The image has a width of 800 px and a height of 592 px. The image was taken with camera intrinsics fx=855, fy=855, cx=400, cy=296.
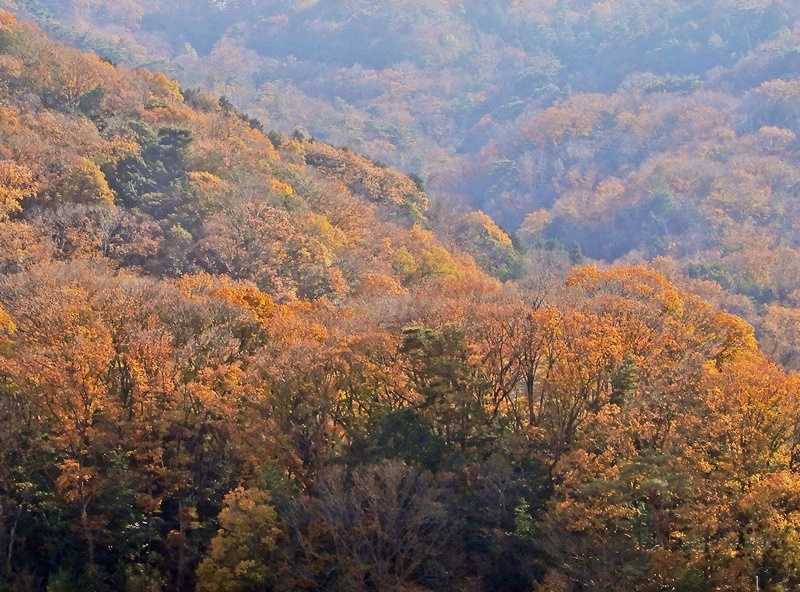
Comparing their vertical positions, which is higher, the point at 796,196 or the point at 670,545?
the point at 796,196

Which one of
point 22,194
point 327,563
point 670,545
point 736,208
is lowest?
point 327,563

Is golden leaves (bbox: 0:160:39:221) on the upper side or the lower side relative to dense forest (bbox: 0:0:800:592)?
upper

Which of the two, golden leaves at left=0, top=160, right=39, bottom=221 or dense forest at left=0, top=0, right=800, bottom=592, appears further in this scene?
golden leaves at left=0, top=160, right=39, bottom=221

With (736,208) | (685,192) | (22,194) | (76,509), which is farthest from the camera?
(685,192)

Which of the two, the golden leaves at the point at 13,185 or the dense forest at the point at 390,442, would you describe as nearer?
the dense forest at the point at 390,442

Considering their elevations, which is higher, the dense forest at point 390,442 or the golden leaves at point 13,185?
the golden leaves at point 13,185

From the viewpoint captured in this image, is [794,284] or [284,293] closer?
[284,293]

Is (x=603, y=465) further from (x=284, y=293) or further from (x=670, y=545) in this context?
(x=284, y=293)

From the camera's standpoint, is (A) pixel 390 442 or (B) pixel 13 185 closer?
(A) pixel 390 442

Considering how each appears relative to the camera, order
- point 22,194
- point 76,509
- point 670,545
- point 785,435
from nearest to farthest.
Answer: point 670,545 → point 785,435 → point 76,509 → point 22,194

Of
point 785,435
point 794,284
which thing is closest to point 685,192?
point 794,284

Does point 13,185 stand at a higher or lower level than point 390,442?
higher
